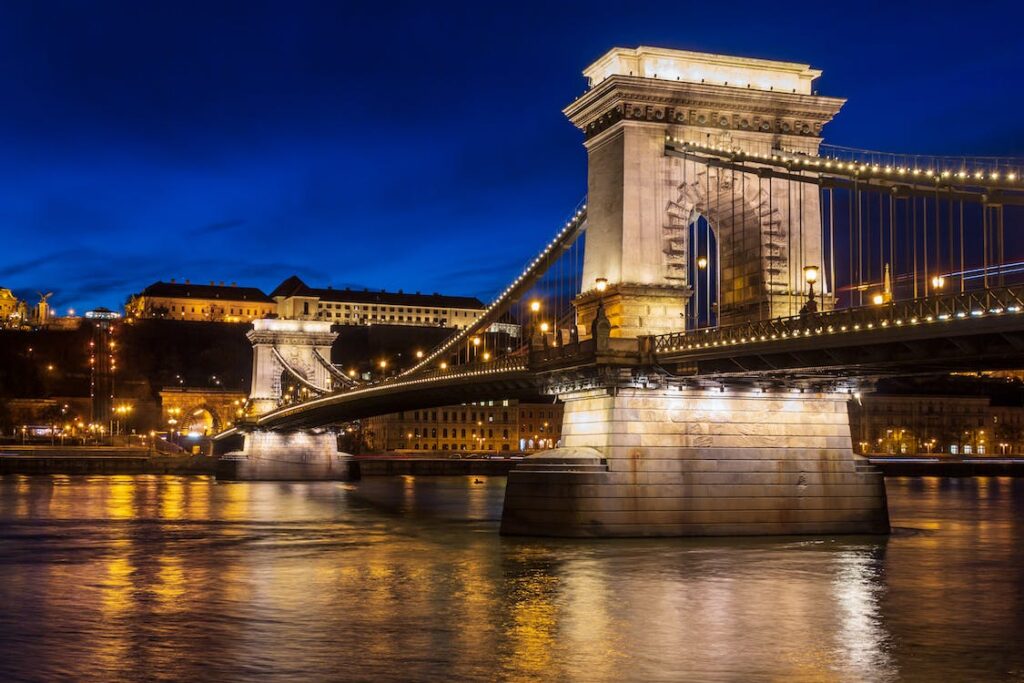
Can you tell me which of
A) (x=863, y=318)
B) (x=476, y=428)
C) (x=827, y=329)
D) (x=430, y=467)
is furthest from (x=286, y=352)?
(x=863, y=318)

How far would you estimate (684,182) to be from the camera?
132 ft

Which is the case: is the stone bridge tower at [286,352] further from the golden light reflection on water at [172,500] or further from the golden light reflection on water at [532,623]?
the golden light reflection on water at [532,623]

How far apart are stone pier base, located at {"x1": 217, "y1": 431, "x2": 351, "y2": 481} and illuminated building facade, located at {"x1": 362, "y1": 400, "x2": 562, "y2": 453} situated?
42.2m

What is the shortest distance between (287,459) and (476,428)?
45211mm

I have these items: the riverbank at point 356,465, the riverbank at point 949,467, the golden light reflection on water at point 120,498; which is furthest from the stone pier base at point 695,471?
the riverbank at point 949,467

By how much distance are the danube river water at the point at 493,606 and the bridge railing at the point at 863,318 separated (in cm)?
527

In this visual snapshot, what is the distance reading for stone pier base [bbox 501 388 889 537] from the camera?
119 ft

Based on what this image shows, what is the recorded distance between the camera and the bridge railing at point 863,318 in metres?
25.2

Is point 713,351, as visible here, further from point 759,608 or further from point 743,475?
point 759,608

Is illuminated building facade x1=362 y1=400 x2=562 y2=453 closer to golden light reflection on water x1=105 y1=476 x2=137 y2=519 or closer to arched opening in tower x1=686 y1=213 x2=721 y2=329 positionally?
golden light reflection on water x1=105 y1=476 x2=137 y2=519

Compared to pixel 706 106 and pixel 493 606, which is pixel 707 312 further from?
pixel 493 606

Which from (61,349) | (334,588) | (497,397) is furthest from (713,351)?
(61,349)

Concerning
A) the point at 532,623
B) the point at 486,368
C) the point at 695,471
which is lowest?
the point at 532,623

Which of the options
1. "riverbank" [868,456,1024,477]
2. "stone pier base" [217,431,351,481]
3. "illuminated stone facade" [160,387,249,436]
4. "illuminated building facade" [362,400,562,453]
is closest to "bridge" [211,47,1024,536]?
"stone pier base" [217,431,351,481]
